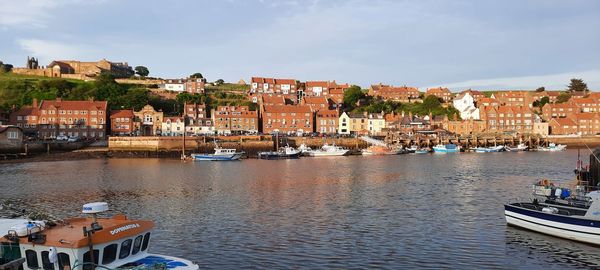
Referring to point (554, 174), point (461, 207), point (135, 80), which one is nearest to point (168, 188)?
point (461, 207)

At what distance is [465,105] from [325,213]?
115293 mm

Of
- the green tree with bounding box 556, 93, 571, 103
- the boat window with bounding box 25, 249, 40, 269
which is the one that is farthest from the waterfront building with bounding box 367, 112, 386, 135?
the boat window with bounding box 25, 249, 40, 269

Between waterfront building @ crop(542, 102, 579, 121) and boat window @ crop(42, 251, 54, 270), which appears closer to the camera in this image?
boat window @ crop(42, 251, 54, 270)

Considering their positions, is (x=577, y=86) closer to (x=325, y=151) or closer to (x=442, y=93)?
(x=442, y=93)

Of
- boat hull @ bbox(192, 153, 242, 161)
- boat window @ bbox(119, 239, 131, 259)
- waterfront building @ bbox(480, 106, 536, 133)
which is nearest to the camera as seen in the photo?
boat window @ bbox(119, 239, 131, 259)

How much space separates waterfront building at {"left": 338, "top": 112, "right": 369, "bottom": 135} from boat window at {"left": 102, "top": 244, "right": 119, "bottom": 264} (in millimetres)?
103881

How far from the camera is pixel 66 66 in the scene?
15288 cm

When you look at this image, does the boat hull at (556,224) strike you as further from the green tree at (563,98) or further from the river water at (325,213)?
the green tree at (563,98)

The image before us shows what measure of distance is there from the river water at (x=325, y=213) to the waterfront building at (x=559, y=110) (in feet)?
289

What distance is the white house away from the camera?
438 ft

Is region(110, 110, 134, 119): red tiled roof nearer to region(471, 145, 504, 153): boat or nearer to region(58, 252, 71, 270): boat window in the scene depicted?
region(471, 145, 504, 153): boat

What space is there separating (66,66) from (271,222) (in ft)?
468

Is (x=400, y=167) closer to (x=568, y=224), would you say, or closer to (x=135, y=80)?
Result: (x=568, y=224)

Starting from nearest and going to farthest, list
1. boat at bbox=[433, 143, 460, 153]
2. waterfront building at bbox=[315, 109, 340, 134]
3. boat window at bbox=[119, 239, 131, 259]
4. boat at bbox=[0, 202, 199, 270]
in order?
boat at bbox=[0, 202, 199, 270] < boat window at bbox=[119, 239, 131, 259] < boat at bbox=[433, 143, 460, 153] < waterfront building at bbox=[315, 109, 340, 134]
